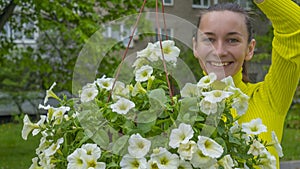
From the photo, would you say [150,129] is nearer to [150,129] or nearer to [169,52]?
[150,129]

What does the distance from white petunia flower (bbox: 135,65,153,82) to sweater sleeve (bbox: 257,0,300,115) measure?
606 mm

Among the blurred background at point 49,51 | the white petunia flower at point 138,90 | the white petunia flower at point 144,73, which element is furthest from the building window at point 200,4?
the white petunia flower at point 138,90

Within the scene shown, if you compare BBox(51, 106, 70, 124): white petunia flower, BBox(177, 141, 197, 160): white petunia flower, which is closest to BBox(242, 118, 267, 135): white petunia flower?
BBox(177, 141, 197, 160): white petunia flower

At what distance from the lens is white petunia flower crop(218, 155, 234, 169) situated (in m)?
1.80

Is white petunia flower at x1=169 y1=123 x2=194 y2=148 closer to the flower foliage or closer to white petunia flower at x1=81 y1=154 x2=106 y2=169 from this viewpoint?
the flower foliage

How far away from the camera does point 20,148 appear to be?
12773mm

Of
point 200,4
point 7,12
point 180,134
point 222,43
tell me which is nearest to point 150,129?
point 180,134

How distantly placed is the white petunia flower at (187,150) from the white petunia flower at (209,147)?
0.02 metres

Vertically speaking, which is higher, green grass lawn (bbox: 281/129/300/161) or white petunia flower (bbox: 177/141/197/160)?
white petunia flower (bbox: 177/141/197/160)

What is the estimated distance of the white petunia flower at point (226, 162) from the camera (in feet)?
5.90

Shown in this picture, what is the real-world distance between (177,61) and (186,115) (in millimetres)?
356

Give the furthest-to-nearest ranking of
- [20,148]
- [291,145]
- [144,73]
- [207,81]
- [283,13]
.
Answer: [20,148]
[291,145]
[283,13]
[144,73]
[207,81]

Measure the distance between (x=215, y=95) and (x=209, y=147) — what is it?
6.8 inches

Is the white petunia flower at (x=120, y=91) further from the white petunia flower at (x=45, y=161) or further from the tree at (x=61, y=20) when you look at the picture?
the tree at (x=61, y=20)
